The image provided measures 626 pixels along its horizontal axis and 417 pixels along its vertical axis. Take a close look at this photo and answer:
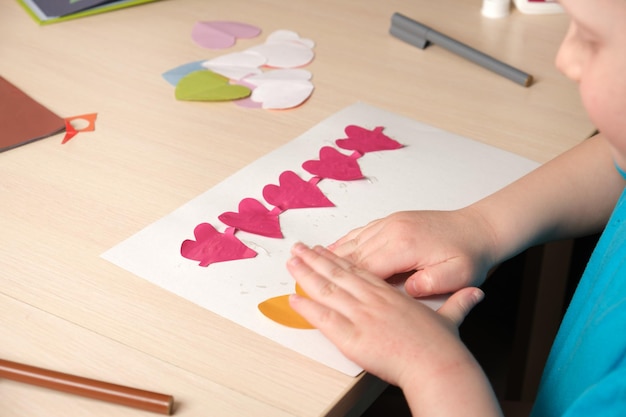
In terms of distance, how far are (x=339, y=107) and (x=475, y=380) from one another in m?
0.42

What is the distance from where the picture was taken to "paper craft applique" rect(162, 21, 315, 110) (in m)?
0.91

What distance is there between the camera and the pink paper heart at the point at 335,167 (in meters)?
0.78

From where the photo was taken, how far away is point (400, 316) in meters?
0.58

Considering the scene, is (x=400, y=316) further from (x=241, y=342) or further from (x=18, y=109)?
(x=18, y=109)

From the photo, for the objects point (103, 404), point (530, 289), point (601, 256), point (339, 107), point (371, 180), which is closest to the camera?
point (103, 404)

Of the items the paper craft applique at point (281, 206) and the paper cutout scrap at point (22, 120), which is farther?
the paper cutout scrap at point (22, 120)

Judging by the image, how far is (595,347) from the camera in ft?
1.88

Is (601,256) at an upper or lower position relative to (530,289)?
upper

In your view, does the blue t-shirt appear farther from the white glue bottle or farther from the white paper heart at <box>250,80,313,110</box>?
the white glue bottle

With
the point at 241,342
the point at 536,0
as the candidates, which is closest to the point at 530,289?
the point at 536,0

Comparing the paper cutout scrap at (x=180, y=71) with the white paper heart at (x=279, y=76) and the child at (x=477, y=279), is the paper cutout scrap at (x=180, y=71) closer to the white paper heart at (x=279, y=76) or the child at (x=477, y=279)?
the white paper heart at (x=279, y=76)

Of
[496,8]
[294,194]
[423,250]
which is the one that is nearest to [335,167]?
[294,194]

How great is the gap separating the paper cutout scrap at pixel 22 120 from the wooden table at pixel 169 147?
0.5 inches

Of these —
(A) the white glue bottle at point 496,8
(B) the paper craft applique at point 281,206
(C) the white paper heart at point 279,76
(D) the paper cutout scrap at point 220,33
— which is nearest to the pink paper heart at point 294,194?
(B) the paper craft applique at point 281,206
